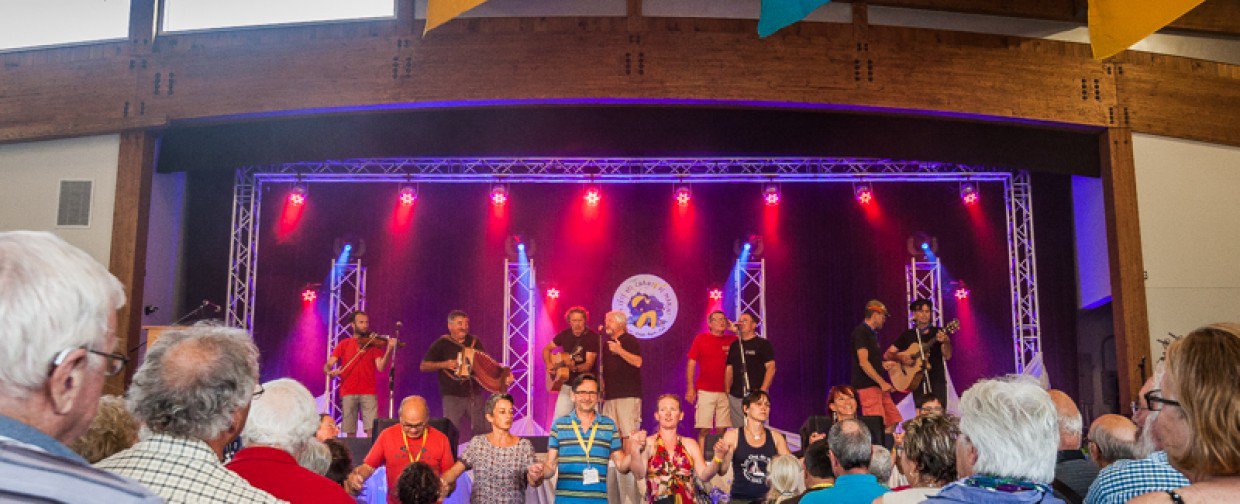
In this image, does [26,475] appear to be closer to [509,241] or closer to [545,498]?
[545,498]

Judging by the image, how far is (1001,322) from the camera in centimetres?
1246

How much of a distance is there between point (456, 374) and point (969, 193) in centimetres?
679

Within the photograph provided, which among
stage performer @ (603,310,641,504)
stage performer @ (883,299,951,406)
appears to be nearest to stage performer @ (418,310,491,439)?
stage performer @ (603,310,641,504)

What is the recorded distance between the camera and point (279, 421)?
2.66 meters

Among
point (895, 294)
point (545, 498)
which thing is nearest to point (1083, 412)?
point (895, 294)

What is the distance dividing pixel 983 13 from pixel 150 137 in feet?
24.3

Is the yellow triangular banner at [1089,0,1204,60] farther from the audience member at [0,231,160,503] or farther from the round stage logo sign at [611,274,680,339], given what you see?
the round stage logo sign at [611,274,680,339]

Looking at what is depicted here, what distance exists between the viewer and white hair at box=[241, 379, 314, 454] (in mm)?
2645

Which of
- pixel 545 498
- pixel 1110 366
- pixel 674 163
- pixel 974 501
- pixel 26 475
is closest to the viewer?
pixel 26 475

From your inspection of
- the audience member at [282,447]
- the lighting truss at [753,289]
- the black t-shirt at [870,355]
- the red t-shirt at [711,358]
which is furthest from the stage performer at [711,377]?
the audience member at [282,447]

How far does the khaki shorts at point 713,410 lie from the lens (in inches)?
385

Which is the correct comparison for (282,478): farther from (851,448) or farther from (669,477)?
(669,477)

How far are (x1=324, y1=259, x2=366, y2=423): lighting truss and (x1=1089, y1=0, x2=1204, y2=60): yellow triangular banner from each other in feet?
28.9

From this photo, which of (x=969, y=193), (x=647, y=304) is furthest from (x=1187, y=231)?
(x=647, y=304)
